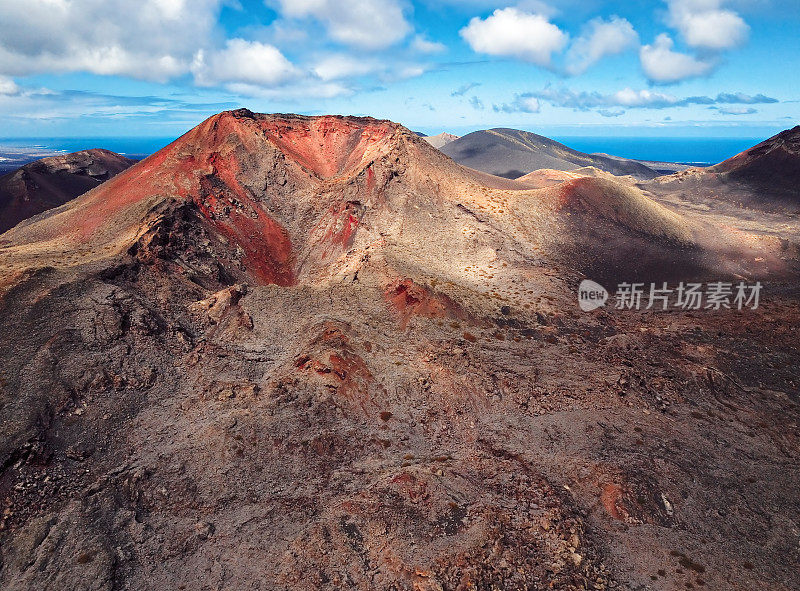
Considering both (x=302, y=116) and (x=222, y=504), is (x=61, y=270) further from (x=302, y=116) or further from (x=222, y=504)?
(x=302, y=116)

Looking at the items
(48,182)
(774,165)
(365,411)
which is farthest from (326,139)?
(774,165)

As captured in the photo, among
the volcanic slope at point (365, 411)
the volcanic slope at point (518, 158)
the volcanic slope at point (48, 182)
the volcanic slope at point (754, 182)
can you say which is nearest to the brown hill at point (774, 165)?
the volcanic slope at point (754, 182)

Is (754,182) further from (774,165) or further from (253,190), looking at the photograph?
(253,190)

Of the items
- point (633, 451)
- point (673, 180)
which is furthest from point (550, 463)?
point (673, 180)

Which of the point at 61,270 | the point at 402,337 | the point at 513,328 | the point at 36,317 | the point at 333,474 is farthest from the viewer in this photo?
the point at 513,328

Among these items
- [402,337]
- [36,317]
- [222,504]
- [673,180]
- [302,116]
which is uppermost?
[302,116]

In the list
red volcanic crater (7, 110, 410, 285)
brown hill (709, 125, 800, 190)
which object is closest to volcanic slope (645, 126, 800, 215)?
brown hill (709, 125, 800, 190)

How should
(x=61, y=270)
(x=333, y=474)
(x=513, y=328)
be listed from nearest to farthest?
(x=333, y=474)
(x=61, y=270)
(x=513, y=328)
